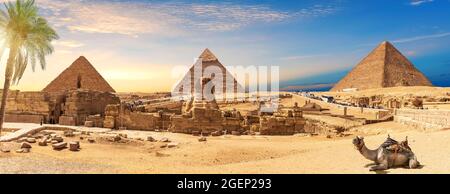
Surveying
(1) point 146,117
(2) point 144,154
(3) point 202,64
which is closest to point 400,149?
(2) point 144,154

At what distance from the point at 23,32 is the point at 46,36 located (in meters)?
0.82

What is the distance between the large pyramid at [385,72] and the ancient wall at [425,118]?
202 ft

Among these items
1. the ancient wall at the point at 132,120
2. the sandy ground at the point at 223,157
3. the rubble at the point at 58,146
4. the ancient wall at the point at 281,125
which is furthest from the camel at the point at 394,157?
the ancient wall at the point at 132,120

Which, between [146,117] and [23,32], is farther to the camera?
[146,117]

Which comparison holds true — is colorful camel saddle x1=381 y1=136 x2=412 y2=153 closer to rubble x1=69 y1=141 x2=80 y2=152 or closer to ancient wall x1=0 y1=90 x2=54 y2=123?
rubble x1=69 y1=141 x2=80 y2=152

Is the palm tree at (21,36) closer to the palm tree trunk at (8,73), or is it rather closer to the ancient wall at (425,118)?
the palm tree trunk at (8,73)

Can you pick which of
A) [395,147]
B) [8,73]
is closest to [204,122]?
[8,73]

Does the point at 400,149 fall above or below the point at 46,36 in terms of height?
below

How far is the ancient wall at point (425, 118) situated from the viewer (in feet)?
47.1

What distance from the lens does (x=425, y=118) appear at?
55.3 ft

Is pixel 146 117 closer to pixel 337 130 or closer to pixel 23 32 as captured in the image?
pixel 23 32

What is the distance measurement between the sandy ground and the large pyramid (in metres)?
65.1

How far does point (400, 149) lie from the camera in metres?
7.55
